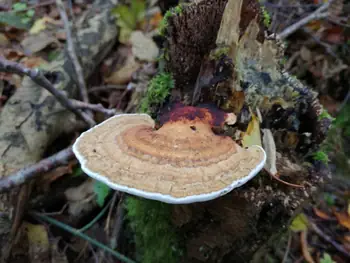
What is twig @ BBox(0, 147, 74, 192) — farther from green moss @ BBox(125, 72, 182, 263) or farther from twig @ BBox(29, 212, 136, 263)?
green moss @ BBox(125, 72, 182, 263)

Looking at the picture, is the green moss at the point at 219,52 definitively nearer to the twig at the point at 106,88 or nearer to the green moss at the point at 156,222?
the green moss at the point at 156,222

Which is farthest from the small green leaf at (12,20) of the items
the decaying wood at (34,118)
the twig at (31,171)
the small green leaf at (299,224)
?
the small green leaf at (299,224)

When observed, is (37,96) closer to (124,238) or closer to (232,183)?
(124,238)

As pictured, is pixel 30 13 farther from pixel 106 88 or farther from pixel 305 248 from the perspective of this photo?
pixel 305 248

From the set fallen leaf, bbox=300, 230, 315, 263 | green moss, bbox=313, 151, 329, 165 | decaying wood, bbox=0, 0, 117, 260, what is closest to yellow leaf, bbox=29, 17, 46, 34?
decaying wood, bbox=0, 0, 117, 260

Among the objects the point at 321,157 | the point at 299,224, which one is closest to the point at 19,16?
the point at 321,157

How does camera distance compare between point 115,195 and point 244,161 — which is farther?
point 115,195

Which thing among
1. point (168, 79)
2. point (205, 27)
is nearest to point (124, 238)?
point (168, 79)
